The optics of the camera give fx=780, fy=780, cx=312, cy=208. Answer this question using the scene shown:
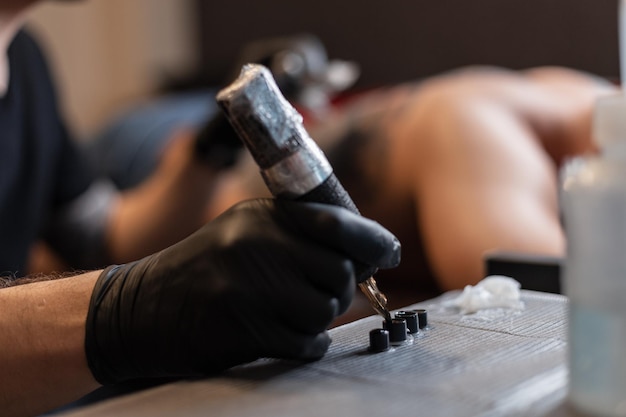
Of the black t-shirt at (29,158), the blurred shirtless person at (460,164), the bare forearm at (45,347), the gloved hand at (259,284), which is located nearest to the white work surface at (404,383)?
the gloved hand at (259,284)

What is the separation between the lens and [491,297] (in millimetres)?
603

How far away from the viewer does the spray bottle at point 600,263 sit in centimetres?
37

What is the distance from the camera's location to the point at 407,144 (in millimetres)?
1292

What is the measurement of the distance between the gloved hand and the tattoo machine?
13mm

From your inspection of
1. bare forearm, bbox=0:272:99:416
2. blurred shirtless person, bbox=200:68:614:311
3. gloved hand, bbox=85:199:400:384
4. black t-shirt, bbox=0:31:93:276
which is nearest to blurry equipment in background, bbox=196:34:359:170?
blurred shirtless person, bbox=200:68:614:311

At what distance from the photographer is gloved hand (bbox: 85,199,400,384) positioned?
1.56 feet

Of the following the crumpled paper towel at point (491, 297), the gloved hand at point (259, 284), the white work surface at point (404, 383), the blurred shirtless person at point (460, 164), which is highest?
the gloved hand at point (259, 284)

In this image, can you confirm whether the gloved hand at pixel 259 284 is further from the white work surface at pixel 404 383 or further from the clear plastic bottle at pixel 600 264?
the clear plastic bottle at pixel 600 264

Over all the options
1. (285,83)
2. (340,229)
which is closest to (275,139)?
(340,229)

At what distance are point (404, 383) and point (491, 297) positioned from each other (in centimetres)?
18

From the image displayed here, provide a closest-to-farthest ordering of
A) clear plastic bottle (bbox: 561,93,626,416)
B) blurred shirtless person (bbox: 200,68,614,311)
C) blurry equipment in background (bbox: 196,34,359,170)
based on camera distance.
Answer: clear plastic bottle (bbox: 561,93,626,416) < blurred shirtless person (bbox: 200,68,614,311) < blurry equipment in background (bbox: 196,34,359,170)

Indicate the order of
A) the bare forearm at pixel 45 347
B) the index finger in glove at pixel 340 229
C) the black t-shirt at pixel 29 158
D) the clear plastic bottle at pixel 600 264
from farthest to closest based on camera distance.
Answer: the black t-shirt at pixel 29 158 < the bare forearm at pixel 45 347 < the index finger in glove at pixel 340 229 < the clear plastic bottle at pixel 600 264

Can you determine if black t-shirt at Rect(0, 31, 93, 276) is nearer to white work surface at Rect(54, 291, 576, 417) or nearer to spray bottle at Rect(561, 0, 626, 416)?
white work surface at Rect(54, 291, 576, 417)

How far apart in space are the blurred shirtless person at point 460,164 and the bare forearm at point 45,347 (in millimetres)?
577
